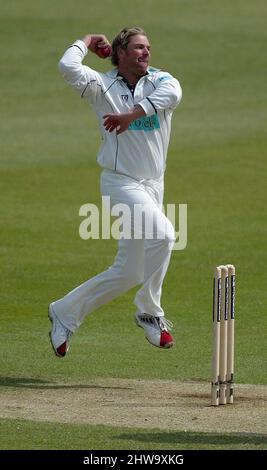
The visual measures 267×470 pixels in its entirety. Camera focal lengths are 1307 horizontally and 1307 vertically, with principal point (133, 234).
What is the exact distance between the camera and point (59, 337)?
9.19 metres

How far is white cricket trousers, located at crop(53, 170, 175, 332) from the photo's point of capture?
8.99 metres

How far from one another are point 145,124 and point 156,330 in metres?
1.45

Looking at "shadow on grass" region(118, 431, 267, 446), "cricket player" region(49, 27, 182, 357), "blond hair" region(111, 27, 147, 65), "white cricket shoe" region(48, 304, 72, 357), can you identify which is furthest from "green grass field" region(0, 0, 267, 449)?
"blond hair" region(111, 27, 147, 65)

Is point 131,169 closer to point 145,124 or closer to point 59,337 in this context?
point 145,124

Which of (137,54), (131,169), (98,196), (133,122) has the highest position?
(98,196)

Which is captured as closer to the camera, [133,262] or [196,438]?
[196,438]

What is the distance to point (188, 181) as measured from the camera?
60.4 feet

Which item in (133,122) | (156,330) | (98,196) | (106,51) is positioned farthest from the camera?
(98,196)

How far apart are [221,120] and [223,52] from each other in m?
4.77

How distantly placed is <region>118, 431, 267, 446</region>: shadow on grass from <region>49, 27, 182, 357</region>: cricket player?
6.04ft

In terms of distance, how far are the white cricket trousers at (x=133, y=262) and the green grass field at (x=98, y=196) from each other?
49 cm

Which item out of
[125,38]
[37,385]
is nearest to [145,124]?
[125,38]

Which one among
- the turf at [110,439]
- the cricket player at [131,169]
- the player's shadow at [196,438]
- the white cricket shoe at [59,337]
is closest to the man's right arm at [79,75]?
the cricket player at [131,169]

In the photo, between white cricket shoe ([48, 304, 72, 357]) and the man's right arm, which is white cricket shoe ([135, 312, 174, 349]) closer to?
white cricket shoe ([48, 304, 72, 357])
